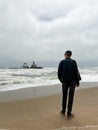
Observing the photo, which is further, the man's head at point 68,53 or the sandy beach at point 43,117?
the man's head at point 68,53

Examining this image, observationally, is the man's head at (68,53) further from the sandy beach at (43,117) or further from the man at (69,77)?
the sandy beach at (43,117)

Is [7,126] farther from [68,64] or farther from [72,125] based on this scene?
[68,64]

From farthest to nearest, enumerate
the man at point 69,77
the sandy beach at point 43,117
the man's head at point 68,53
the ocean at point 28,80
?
1. the ocean at point 28,80
2. the man's head at point 68,53
3. the man at point 69,77
4. the sandy beach at point 43,117

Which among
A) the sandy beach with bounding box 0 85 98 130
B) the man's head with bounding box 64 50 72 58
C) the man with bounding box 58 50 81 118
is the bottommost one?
the sandy beach with bounding box 0 85 98 130

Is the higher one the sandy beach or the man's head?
the man's head

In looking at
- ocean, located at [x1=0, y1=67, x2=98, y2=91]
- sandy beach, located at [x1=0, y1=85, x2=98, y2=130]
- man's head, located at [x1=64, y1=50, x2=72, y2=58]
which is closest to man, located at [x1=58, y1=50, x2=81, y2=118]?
man's head, located at [x1=64, y1=50, x2=72, y2=58]

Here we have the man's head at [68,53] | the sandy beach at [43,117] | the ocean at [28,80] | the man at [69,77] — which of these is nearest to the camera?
the sandy beach at [43,117]

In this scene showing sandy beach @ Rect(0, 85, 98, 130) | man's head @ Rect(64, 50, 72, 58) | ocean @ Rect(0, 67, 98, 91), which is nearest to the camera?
sandy beach @ Rect(0, 85, 98, 130)

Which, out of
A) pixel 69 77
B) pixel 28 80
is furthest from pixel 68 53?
pixel 28 80

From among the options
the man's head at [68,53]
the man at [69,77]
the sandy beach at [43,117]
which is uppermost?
the man's head at [68,53]

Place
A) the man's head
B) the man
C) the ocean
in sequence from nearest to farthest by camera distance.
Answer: the man → the man's head → the ocean

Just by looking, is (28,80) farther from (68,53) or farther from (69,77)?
(69,77)

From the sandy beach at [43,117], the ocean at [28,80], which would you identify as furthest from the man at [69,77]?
the ocean at [28,80]

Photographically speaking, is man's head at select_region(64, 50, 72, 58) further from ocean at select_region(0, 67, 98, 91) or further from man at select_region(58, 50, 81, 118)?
ocean at select_region(0, 67, 98, 91)
